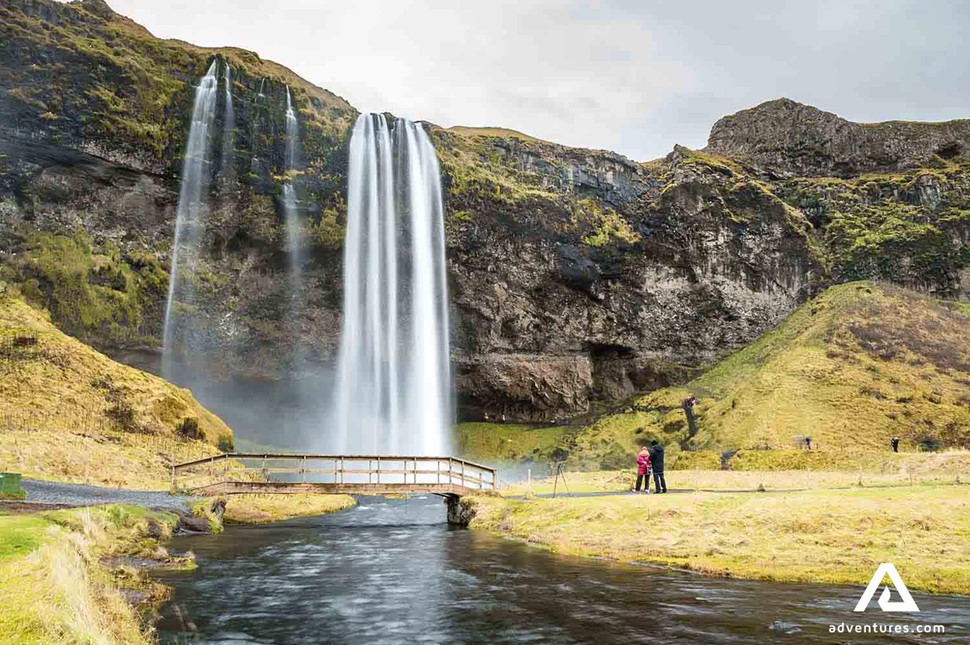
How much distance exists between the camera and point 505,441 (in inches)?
3393

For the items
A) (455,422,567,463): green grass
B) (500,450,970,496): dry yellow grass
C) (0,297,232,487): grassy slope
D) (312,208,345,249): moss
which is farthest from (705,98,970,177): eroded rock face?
(0,297,232,487): grassy slope

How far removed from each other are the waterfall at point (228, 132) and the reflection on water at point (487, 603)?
50185mm

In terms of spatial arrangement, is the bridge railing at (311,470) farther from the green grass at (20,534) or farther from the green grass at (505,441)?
the green grass at (20,534)

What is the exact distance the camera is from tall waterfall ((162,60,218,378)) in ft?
218

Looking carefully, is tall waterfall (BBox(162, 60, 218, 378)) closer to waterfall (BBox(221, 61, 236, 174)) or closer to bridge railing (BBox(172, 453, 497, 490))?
waterfall (BBox(221, 61, 236, 174))

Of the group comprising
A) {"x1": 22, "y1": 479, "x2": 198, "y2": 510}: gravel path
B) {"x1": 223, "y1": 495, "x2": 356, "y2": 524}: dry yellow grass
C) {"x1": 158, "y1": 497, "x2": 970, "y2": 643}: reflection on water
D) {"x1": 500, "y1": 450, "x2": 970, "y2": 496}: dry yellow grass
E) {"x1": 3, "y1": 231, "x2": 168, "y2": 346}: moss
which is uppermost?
{"x1": 3, "y1": 231, "x2": 168, "y2": 346}: moss

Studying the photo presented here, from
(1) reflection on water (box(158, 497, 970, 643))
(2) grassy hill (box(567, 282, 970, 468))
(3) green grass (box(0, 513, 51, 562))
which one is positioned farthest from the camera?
(2) grassy hill (box(567, 282, 970, 468))

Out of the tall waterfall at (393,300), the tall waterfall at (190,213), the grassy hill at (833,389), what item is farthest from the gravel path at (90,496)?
the grassy hill at (833,389)

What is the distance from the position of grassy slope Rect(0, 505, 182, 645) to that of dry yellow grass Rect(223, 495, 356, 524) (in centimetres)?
1470

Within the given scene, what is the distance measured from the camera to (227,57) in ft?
225

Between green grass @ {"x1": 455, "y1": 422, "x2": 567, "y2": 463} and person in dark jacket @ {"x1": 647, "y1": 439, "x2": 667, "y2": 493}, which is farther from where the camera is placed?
green grass @ {"x1": 455, "y1": 422, "x2": 567, "y2": 463}

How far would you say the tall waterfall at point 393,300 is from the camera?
72.1 m

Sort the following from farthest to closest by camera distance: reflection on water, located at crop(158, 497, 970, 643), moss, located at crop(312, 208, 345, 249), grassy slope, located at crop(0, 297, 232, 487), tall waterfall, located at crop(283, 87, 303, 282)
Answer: moss, located at crop(312, 208, 345, 249) → tall waterfall, located at crop(283, 87, 303, 282) → grassy slope, located at crop(0, 297, 232, 487) → reflection on water, located at crop(158, 497, 970, 643)

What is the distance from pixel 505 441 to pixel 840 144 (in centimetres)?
7472
